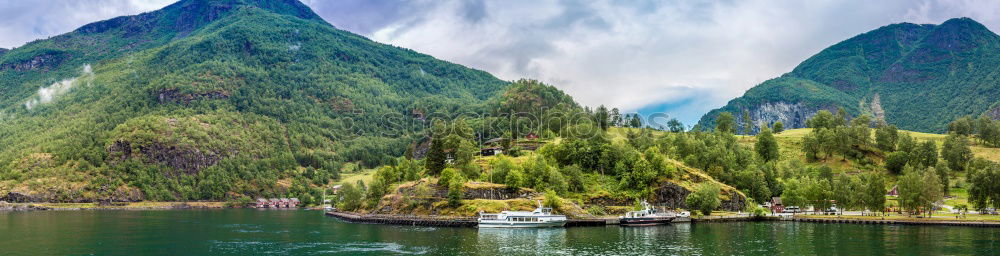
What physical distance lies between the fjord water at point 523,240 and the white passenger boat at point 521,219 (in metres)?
4.86

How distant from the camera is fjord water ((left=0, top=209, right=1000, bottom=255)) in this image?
86.1 meters

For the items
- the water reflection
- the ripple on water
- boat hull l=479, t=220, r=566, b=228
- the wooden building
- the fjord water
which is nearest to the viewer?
the fjord water

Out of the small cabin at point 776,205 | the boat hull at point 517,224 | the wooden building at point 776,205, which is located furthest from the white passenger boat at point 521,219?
the small cabin at point 776,205

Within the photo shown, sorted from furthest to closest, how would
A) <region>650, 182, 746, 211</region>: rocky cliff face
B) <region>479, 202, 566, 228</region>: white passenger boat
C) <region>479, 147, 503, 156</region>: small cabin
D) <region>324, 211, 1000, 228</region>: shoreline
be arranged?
<region>479, 147, 503, 156</region>: small cabin < <region>650, 182, 746, 211</region>: rocky cliff face < <region>479, 202, 566, 228</region>: white passenger boat < <region>324, 211, 1000, 228</region>: shoreline

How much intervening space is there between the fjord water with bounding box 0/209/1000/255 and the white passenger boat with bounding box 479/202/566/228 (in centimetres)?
486

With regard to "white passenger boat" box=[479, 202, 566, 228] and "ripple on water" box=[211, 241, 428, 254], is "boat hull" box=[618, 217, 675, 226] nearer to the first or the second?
"white passenger boat" box=[479, 202, 566, 228]

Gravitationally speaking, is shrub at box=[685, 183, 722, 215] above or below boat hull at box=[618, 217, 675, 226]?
above

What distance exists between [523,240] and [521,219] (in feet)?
87.8

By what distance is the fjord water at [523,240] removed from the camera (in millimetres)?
86062

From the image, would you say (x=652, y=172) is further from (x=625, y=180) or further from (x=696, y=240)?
(x=696, y=240)

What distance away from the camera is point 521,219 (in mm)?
129375

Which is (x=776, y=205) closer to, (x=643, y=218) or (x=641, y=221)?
(x=643, y=218)

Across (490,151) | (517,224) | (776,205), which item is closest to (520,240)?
(517,224)

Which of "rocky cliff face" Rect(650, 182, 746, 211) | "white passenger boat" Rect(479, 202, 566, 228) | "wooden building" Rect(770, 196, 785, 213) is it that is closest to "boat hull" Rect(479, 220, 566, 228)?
"white passenger boat" Rect(479, 202, 566, 228)
